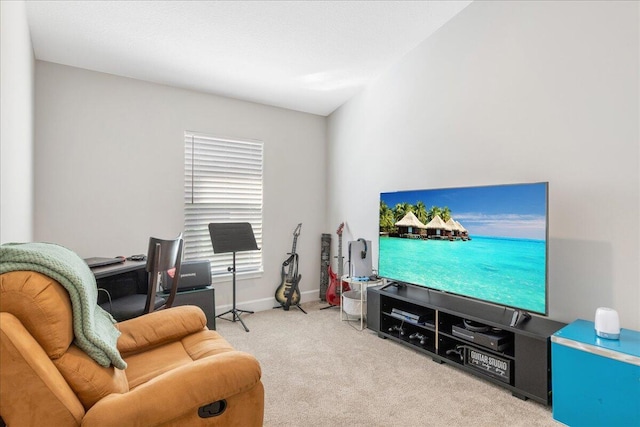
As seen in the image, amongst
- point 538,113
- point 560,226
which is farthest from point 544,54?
point 560,226

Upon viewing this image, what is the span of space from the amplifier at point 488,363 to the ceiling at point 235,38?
275cm

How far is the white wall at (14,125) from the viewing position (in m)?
1.63

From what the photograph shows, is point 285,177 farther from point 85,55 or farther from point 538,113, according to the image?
point 538,113

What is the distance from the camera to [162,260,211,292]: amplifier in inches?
129

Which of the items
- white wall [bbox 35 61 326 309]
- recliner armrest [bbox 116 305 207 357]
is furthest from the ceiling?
recliner armrest [bbox 116 305 207 357]

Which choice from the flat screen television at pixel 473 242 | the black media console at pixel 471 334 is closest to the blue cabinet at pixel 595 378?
the black media console at pixel 471 334

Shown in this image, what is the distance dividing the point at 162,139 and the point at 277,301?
7.73 ft

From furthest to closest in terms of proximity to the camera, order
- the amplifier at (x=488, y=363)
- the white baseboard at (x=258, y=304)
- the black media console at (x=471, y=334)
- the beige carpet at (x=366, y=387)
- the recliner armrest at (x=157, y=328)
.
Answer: the white baseboard at (x=258, y=304)
the amplifier at (x=488, y=363)
the black media console at (x=471, y=334)
the beige carpet at (x=366, y=387)
the recliner armrest at (x=157, y=328)

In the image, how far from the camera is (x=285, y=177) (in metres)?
4.34

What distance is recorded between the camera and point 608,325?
1844mm

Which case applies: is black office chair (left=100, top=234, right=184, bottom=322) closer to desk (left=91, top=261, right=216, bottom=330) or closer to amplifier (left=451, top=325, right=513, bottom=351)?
desk (left=91, top=261, right=216, bottom=330)

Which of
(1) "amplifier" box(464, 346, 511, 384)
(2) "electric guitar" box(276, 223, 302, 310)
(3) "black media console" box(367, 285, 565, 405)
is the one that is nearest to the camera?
(3) "black media console" box(367, 285, 565, 405)

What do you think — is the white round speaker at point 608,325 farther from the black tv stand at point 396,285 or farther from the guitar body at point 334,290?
the guitar body at point 334,290

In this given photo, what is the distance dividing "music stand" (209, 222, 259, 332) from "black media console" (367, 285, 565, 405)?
4.70 feet
